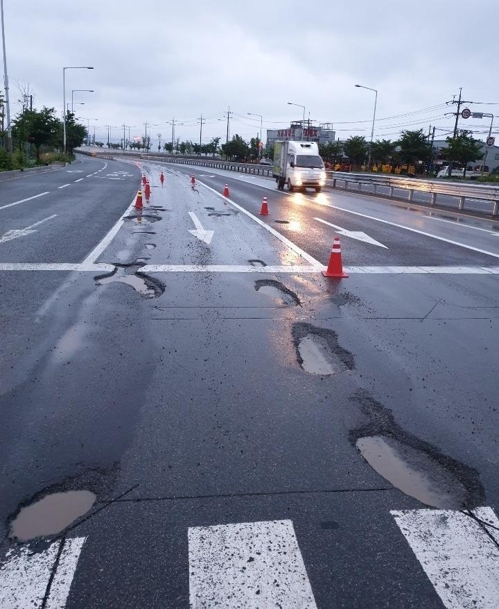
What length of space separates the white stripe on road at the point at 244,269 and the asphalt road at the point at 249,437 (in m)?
0.16

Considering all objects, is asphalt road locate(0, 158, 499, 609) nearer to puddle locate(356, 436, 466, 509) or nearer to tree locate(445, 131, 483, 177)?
puddle locate(356, 436, 466, 509)

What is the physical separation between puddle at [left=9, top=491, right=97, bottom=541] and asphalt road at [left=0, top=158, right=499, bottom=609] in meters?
0.05

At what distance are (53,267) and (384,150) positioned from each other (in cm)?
6709

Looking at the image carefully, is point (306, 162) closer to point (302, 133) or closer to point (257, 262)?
point (257, 262)

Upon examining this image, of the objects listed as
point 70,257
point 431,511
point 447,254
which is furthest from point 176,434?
point 447,254

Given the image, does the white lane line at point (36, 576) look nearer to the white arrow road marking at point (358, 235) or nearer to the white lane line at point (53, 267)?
the white lane line at point (53, 267)

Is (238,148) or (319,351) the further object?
(238,148)

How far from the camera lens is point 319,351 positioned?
6117mm

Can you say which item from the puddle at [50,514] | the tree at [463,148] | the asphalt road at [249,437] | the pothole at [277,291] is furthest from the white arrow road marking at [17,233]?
the tree at [463,148]

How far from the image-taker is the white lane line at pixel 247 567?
8.89 ft

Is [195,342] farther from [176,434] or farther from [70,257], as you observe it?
[70,257]

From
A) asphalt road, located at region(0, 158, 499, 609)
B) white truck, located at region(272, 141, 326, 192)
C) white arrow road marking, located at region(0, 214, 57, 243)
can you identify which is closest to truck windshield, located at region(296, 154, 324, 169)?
white truck, located at region(272, 141, 326, 192)

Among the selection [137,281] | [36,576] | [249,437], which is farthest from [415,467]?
[137,281]

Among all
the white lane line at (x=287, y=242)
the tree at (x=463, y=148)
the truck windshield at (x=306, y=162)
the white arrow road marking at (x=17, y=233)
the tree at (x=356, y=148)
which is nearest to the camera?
the white lane line at (x=287, y=242)
